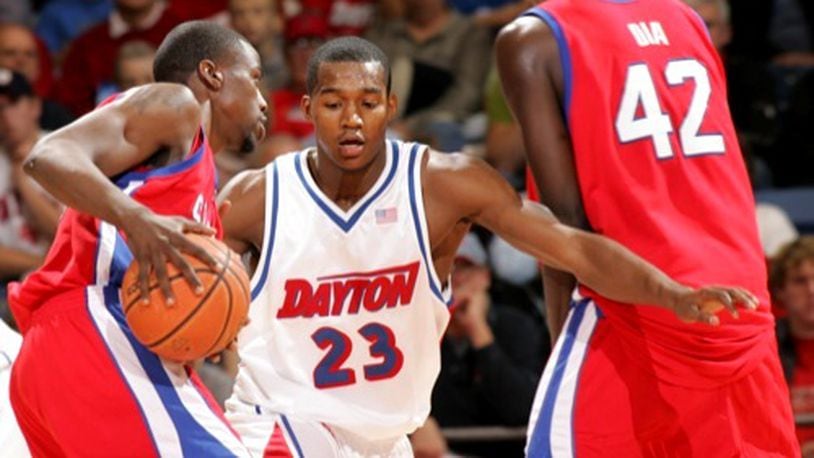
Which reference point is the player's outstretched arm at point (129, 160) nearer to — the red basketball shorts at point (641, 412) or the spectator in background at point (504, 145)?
the red basketball shorts at point (641, 412)

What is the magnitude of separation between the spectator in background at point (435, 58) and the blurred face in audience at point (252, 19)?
2.27ft

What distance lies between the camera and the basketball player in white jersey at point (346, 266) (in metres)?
4.94

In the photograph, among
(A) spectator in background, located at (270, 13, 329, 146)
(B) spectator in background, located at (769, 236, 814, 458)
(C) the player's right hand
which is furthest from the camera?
(A) spectator in background, located at (270, 13, 329, 146)

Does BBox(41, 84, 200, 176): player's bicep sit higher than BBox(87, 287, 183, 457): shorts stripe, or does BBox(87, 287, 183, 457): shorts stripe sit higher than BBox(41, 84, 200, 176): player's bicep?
BBox(41, 84, 200, 176): player's bicep

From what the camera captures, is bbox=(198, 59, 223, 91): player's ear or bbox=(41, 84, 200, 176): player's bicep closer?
bbox=(41, 84, 200, 176): player's bicep

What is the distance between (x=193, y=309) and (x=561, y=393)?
111 centimetres

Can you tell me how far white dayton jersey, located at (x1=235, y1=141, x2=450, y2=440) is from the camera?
16.3 feet

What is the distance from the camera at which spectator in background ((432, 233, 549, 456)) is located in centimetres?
728

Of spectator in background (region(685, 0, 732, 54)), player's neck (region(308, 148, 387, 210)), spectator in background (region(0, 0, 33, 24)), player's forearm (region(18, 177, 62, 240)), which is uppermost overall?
player's neck (region(308, 148, 387, 210))

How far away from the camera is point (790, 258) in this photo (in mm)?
7312

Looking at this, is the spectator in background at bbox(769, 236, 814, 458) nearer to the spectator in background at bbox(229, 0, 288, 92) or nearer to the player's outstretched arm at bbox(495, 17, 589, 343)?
the player's outstretched arm at bbox(495, 17, 589, 343)

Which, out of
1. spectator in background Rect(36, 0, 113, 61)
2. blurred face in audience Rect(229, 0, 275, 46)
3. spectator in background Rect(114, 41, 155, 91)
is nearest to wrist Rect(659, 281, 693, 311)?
spectator in background Rect(114, 41, 155, 91)

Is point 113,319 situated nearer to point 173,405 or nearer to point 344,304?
point 173,405

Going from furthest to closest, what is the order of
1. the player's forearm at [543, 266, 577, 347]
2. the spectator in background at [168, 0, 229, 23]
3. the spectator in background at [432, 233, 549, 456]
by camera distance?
the spectator in background at [168, 0, 229, 23] < the spectator in background at [432, 233, 549, 456] < the player's forearm at [543, 266, 577, 347]
